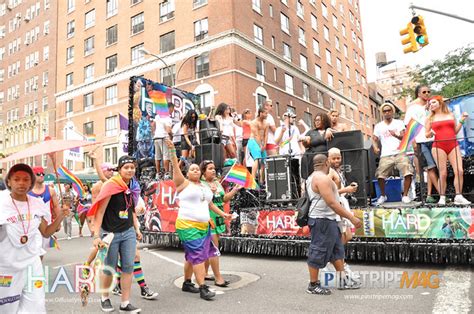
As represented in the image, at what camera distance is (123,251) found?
4426 mm

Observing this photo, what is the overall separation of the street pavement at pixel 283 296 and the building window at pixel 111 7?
32.0 metres

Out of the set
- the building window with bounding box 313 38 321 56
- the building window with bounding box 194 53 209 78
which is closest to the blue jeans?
the building window with bounding box 194 53 209 78

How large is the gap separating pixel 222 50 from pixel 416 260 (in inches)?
895

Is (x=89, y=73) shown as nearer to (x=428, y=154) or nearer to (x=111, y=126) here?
(x=111, y=126)

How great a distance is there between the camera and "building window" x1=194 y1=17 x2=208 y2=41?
2725 cm

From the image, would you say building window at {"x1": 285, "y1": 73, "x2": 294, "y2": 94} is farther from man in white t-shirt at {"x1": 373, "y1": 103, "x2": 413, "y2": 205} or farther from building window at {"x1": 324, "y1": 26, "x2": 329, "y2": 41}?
man in white t-shirt at {"x1": 373, "y1": 103, "x2": 413, "y2": 205}

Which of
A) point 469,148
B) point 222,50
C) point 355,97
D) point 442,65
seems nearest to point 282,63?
point 222,50

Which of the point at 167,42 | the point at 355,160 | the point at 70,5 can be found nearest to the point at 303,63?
the point at 167,42

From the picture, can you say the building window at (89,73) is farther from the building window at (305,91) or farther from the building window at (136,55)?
the building window at (305,91)

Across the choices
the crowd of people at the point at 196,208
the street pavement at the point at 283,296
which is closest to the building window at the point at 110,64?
the crowd of people at the point at 196,208

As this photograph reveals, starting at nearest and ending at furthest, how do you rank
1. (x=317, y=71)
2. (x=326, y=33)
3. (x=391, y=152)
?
(x=391, y=152) → (x=317, y=71) → (x=326, y=33)

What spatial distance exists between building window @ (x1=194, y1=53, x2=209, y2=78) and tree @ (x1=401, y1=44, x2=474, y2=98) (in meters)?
14.6

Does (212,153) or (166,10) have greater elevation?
(166,10)

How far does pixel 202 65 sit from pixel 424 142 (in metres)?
22.8
